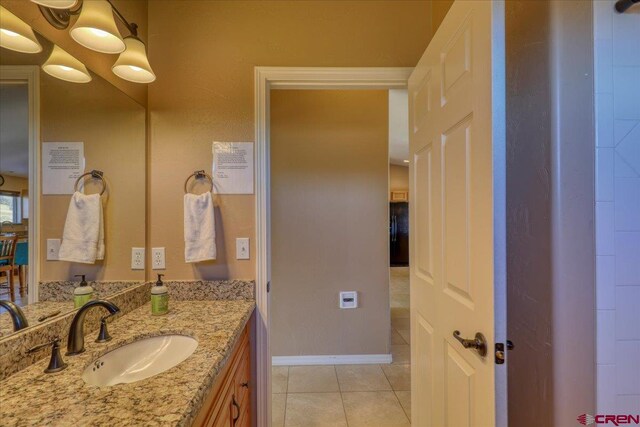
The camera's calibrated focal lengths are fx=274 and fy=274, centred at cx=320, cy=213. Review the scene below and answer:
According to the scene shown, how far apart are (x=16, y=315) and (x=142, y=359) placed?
0.40m

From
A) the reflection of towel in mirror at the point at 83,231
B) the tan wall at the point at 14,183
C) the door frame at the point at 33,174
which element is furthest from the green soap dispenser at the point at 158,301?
the tan wall at the point at 14,183

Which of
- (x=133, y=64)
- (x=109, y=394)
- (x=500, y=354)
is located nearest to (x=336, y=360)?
(x=500, y=354)

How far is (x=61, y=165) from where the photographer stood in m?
1.01

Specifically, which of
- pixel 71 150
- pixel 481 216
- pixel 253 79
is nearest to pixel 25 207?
pixel 71 150

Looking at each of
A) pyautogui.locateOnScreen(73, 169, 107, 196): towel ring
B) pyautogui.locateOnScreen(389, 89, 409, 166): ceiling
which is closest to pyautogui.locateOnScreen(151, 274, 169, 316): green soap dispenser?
pyautogui.locateOnScreen(73, 169, 107, 196): towel ring

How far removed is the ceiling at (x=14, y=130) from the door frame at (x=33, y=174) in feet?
0.07

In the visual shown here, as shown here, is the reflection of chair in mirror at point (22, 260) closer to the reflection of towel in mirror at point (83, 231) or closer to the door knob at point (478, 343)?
the reflection of towel in mirror at point (83, 231)

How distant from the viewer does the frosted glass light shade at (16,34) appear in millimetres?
781

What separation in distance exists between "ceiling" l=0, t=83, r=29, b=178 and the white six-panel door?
1.35m

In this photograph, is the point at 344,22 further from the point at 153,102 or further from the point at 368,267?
the point at 368,267

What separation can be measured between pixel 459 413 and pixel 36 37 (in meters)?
1.91

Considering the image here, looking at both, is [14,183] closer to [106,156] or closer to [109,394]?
→ [106,156]

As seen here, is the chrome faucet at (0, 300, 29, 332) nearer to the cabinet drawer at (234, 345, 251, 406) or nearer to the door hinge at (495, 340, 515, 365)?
the cabinet drawer at (234, 345, 251, 406)

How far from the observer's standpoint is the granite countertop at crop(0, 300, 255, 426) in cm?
60
